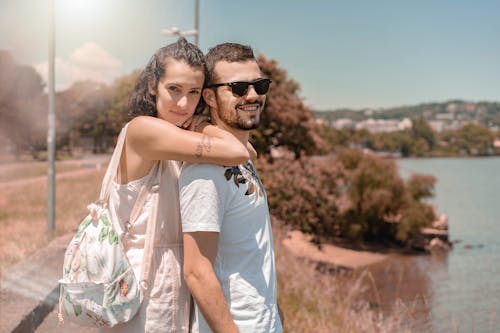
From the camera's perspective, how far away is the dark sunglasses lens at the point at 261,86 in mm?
1775

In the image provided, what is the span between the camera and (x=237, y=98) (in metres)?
1.75

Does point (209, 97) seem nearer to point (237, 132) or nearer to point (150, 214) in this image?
point (237, 132)

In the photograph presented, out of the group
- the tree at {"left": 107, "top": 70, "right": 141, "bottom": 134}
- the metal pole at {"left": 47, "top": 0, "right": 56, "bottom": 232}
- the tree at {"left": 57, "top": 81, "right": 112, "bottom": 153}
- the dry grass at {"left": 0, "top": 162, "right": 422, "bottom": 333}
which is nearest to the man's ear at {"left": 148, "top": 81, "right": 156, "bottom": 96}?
the dry grass at {"left": 0, "top": 162, "right": 422, "bottom": 333}

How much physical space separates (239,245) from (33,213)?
11994 mm

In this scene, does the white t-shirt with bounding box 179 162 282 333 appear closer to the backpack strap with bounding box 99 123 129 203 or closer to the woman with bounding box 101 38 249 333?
the woman with bounding box 101 38 249 333

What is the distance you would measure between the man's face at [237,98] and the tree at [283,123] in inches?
915

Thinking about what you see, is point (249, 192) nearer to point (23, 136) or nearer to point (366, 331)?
point (366, 331)

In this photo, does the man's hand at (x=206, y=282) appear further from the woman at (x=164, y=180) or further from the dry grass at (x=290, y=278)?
the dry grass at (x=290, y=278)

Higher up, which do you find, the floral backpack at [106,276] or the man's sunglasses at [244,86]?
the man's sunglasses at [244,86]

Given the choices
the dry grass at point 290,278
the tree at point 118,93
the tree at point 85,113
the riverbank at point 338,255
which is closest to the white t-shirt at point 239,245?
the dry grass at point 290,278

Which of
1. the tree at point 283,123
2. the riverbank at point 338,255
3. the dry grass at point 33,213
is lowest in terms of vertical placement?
the riverbank at point 338,255

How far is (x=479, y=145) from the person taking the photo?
137125 mm

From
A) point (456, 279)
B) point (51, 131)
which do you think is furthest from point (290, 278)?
point (456, 279)

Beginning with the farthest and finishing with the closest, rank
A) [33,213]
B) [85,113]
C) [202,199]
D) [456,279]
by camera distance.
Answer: [85,113] < [456,279] < [33,213] < [202,199]
